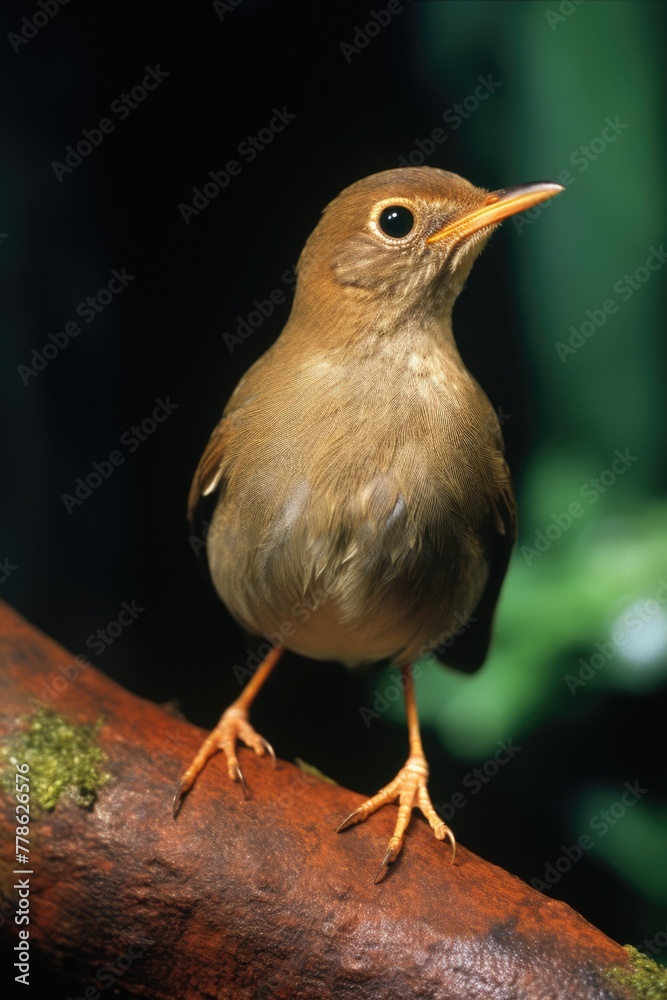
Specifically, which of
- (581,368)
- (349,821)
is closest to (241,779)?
(349,821)

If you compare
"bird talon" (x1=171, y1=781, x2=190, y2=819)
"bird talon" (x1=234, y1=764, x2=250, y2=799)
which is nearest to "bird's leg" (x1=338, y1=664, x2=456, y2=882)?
"bird talon" (x1=234, y1=764, x2=250, y2=799)

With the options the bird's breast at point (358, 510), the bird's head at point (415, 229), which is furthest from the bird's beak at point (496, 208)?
the bird's breast at point (358, 510)

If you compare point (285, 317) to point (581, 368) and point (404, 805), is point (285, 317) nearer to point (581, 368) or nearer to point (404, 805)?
point (581, 368)

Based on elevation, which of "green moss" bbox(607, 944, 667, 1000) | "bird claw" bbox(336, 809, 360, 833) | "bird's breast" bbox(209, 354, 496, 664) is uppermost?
"bird's breast" bbox(209, 354, 496, 664)

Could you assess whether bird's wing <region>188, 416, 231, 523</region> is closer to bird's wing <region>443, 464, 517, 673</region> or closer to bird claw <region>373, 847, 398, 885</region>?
bird's wing <region>443, 464, 517, 673</region>

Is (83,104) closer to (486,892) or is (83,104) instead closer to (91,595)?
(91,595)

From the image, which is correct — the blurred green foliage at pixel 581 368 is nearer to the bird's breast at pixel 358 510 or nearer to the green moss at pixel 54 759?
the bird's breast at pixel 358 510

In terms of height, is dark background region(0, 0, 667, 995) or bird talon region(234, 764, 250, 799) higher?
dark background region(0, 0, 667, 995)
